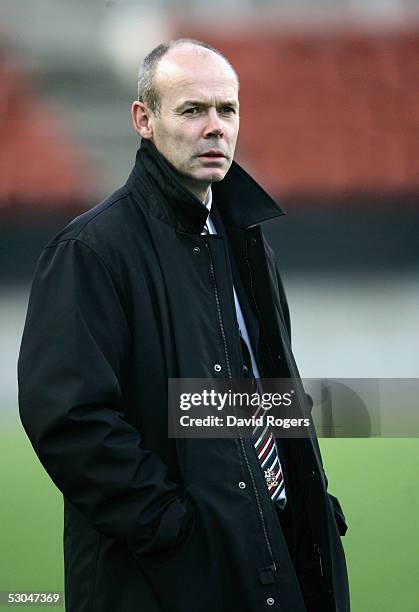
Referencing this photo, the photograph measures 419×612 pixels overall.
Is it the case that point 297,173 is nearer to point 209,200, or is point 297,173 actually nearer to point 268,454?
point 209,200

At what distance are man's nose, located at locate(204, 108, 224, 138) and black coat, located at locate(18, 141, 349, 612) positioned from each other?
4.0 inches

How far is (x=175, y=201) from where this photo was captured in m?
1.68

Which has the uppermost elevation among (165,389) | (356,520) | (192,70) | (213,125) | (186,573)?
(192,70)

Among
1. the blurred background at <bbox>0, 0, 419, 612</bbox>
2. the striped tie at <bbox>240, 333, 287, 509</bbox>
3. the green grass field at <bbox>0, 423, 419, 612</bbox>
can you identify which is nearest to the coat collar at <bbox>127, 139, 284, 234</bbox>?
the striped tie at <bbox>240, 333, 287, 509</bbox>

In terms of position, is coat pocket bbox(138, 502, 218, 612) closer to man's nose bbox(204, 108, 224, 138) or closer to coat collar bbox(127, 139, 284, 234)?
coat collar bbox(127, 139, 284, 234)

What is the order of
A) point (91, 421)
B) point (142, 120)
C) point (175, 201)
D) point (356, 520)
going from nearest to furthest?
point (91, 421)
point (175, 201)
point (142, 120)
point (356, 520)

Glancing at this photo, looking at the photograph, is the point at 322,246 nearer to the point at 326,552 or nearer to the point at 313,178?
the point at 313,178

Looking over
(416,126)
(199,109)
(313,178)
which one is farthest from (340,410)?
(199,109)

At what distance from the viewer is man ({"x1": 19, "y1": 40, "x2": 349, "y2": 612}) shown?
4.84 ft

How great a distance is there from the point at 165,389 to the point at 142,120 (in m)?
0.54

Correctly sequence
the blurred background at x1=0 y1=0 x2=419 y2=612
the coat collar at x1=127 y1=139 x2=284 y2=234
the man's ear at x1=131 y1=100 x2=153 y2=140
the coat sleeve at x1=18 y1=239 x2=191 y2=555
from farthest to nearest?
the blurred background at x1=0 y1=0 x2=419 y2=612
the man's ear at x1=131 y1=100 x2=153 y2=140
the coat collar at x1=127 y1=139 x2=284 y2=234
the coat sleeve at x1=18 y1=239 x2=191 y2=555

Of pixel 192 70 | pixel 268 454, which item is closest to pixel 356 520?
pixel 268 454

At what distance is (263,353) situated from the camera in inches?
69.9

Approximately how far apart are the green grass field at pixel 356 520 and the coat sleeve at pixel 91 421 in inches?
33.5
